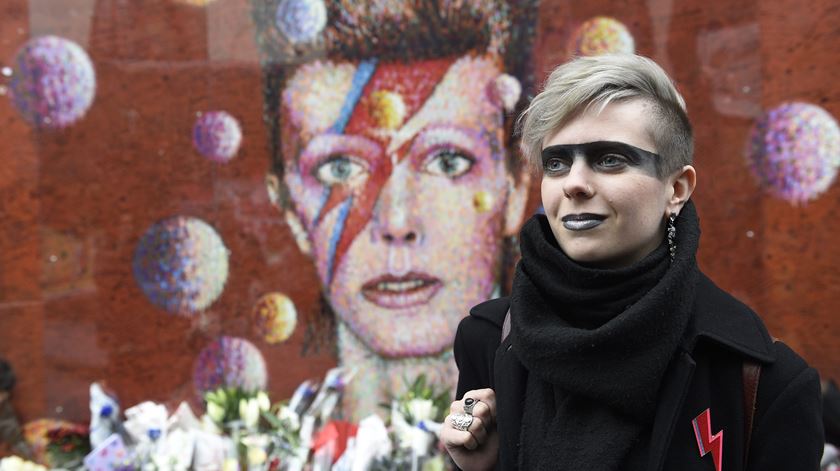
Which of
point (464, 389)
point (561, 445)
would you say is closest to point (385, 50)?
point (464, 389)

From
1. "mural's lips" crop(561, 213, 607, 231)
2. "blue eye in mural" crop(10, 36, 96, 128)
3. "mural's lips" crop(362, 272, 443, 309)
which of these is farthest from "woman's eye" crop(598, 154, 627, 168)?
"blue eye in mural" crop(10, 36, 96, 128)

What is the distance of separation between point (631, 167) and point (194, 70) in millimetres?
3158

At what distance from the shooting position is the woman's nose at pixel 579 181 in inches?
63.9

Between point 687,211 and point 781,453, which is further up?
point 687,211

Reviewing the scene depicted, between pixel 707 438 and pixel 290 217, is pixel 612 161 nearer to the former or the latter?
pixel 707 438

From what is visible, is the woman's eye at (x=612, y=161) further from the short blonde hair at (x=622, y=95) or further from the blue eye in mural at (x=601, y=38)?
the blue eye in mural at (x=601, y=38)

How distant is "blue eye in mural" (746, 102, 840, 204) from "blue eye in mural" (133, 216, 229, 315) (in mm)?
2561

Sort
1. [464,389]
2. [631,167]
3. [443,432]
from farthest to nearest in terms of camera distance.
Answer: [464,389], [443,432], [631,167]

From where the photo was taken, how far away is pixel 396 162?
4180 mm

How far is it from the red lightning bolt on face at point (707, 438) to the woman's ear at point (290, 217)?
2920 mm

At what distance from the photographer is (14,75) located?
4.34 metres

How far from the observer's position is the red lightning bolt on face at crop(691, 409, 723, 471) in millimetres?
1537

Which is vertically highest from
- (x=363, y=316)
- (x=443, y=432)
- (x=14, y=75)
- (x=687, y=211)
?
(x=14, y=75)

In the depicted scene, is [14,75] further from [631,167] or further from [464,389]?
[631,167]
